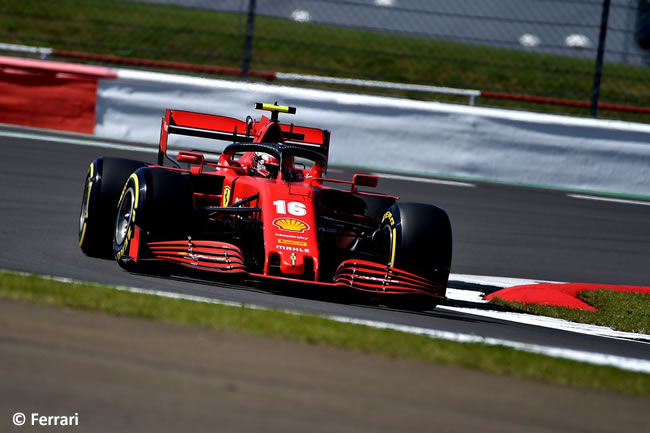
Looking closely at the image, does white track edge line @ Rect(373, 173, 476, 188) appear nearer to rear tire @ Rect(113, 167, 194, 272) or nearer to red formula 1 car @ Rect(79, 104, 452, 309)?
red formula 1 car @ Rect(79, 104, 452, 309)

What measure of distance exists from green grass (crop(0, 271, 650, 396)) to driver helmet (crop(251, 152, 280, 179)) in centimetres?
258

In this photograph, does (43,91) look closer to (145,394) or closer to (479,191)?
(479,191)

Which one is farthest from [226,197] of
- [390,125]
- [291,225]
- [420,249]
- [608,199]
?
[608,199]

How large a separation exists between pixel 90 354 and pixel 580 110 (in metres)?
20.1

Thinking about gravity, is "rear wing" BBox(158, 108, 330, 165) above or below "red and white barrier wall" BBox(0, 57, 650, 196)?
below

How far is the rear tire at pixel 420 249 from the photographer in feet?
22.9

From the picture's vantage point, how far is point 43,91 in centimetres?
1348

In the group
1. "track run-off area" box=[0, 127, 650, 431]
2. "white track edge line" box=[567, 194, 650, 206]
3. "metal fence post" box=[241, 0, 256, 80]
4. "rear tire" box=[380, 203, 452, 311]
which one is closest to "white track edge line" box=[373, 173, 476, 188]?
"track run-off area" box=[0, 127, 650, 431]

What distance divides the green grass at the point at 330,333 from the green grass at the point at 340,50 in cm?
785

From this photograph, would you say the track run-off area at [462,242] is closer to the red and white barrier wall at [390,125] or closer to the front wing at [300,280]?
the front wing at [300,280]

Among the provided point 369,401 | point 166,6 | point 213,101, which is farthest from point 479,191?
point 369,401

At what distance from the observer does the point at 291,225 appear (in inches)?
276

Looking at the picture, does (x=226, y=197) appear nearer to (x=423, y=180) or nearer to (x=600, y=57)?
(x=423, y=180)

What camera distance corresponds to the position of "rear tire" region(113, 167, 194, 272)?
696 centimetres
